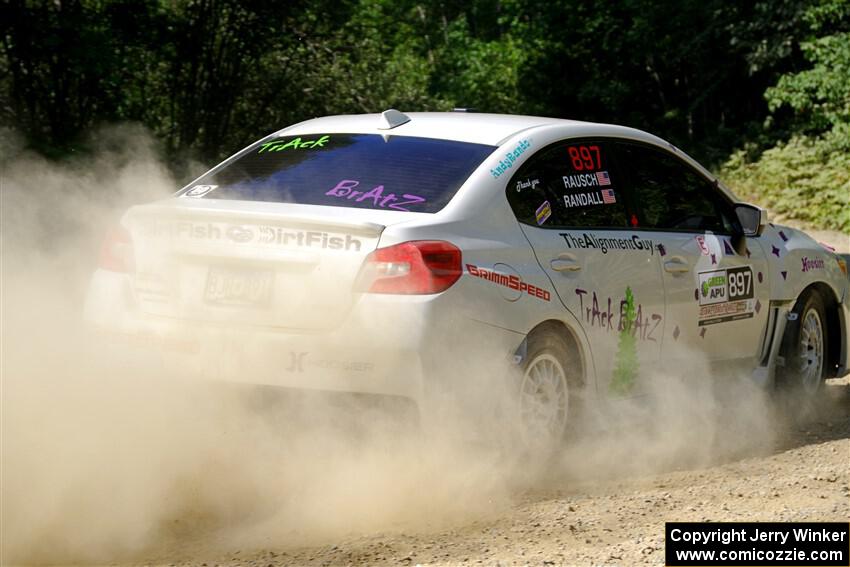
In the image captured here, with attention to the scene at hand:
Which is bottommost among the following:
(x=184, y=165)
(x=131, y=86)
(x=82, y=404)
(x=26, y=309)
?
(x=82, y=404)

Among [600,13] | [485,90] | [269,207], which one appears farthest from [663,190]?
[485,90]

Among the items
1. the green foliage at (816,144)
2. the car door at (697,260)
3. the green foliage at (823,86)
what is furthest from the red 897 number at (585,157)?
the green foliage at (823,86)

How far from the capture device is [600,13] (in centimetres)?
2908

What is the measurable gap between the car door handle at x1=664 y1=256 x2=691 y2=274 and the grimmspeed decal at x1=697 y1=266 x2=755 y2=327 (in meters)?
0.14

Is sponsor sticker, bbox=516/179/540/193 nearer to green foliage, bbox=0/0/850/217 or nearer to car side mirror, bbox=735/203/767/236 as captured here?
car side mirror, bbox=735/203/767/236

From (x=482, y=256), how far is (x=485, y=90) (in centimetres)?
2837

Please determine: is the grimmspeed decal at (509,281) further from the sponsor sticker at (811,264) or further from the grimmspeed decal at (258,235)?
the sponsor sticker at (811,264)

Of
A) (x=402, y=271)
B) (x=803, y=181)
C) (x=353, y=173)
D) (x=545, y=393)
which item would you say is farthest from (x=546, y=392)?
(x=803, y=181)

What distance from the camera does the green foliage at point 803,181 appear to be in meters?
19.7

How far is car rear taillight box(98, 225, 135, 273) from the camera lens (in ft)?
18.4

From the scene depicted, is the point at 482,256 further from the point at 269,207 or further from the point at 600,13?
the point at 600,13

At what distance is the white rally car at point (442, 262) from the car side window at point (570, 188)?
0.04ft

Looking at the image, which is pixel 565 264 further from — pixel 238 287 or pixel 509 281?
pixel 238 287

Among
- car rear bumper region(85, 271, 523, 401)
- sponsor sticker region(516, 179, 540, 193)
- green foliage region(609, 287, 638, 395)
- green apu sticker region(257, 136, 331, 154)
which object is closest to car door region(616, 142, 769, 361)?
green foliage region(609, 287, 638, 395)
